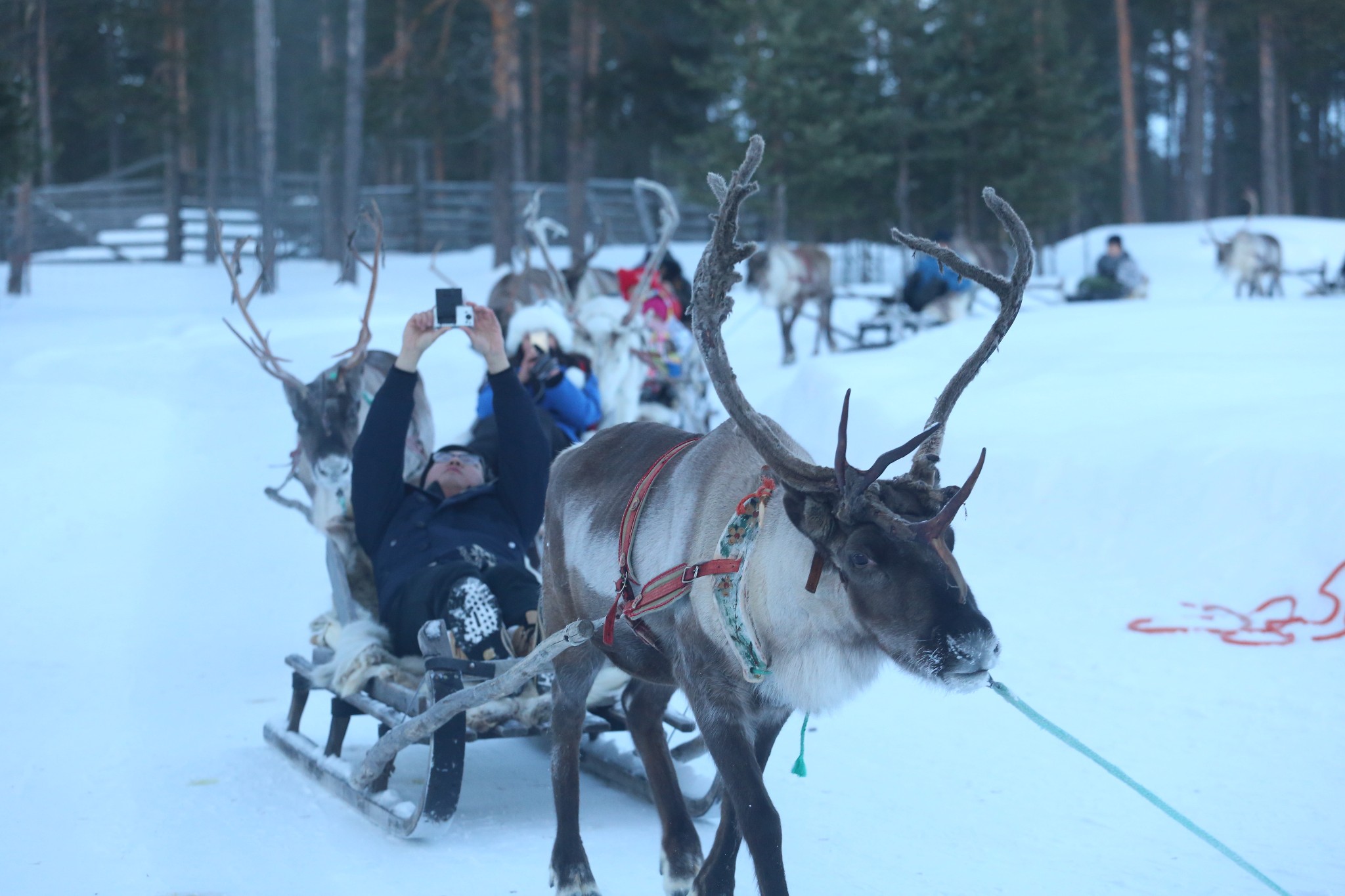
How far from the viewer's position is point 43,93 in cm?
2008

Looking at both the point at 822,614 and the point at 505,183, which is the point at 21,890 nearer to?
the point at 822,614

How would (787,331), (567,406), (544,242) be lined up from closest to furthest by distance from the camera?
(567,406) → (544,242) → (787,331)

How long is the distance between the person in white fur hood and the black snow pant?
92cm

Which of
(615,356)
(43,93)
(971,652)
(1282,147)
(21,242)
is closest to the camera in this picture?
(971,652)

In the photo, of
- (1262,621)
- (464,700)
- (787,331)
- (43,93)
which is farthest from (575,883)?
(43,93)

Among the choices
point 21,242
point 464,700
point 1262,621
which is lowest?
point 1262,621

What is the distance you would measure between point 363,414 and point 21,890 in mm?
2027

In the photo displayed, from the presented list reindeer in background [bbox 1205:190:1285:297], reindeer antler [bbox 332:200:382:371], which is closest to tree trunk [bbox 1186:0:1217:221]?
reindeer in background [bbox 1205:190:1285:297]

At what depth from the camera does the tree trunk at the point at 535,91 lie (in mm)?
24609

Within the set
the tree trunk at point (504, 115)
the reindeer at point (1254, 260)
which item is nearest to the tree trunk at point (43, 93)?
the tree trunk at point (504, 115)

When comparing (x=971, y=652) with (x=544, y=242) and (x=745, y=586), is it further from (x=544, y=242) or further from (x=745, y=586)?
(x=544, y=242)

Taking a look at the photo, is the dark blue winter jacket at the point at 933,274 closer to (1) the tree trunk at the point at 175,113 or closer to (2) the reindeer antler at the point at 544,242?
(2) the reindeer antler at the point at 544,242

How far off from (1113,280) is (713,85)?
7.16 m

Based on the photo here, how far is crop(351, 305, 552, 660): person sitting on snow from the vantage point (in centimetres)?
372
